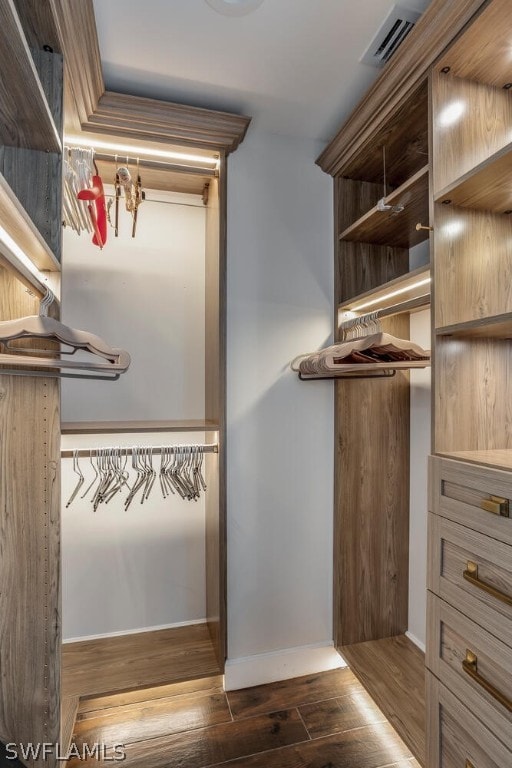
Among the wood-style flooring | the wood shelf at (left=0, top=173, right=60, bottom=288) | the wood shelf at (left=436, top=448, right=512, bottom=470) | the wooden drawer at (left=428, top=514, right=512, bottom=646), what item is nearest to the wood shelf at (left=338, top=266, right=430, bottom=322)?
the wood shelf at (left=436, top=448, right=512, bottom=470)

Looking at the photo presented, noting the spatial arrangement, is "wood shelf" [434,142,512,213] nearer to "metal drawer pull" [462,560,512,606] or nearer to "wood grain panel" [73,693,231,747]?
"metal drawer pull" [462,560,512,606]

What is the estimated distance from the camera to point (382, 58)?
1.49m

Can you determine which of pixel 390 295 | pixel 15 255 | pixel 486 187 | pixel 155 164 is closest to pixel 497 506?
pixel 486 187

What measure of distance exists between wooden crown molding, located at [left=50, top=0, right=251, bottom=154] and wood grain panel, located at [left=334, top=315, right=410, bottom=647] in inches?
47.3

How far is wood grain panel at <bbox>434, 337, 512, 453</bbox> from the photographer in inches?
49.5

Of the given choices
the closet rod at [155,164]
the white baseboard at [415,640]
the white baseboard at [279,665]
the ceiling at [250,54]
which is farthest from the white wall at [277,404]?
the white baseboard at [415,640]

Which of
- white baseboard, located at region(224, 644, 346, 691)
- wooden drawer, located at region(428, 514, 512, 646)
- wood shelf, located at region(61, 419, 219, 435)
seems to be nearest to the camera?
wooden drawer, located at region(428, 514, 512, 646)

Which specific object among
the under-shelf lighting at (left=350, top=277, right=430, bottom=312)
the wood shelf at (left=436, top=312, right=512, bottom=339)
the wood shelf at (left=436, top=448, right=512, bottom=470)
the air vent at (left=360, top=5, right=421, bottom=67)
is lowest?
the wood shelf at (left=436, top=448, right=512, bottom=470)

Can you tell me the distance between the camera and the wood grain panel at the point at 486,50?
1071mm

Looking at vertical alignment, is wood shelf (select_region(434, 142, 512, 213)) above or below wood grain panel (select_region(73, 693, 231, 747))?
above

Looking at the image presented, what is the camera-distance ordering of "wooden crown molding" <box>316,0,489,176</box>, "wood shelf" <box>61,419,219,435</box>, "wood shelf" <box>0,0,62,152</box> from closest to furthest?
"wood shelf" <box>0,0,62,152</box>, "wooden crown molding" <box>316,0,489,176</box>, "wood shelf" <box>61,419,219,435</box>

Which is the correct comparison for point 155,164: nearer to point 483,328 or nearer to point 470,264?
point 470,264

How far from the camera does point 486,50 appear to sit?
1.17 meters

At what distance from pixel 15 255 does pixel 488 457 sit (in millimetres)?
1425
